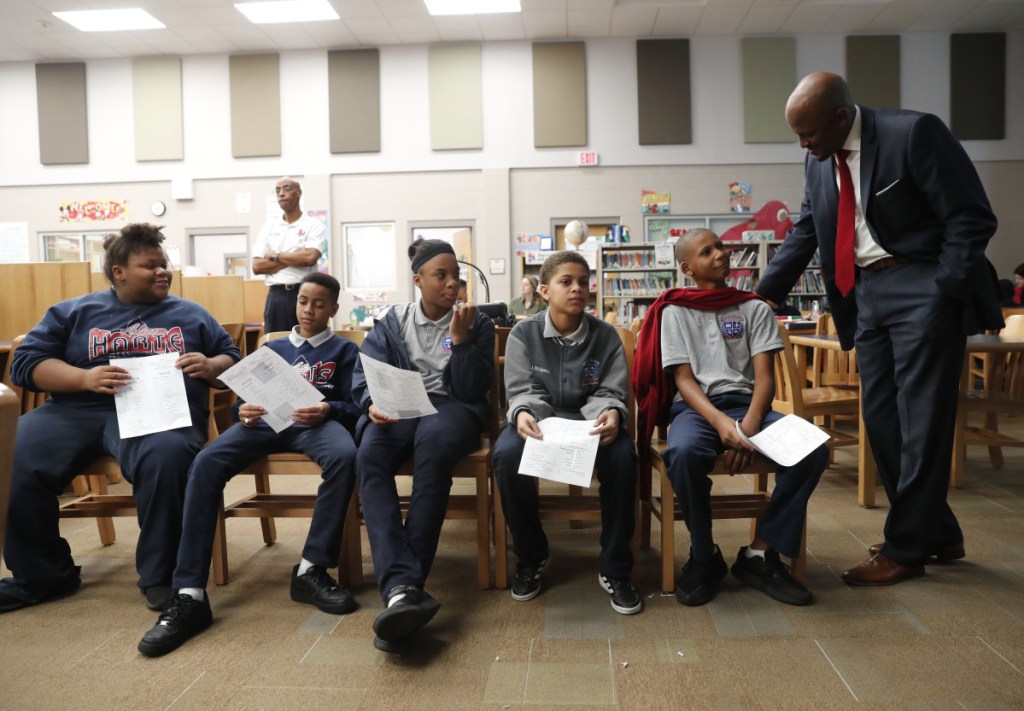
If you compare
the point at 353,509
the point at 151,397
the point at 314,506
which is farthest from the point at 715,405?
the point at 151,397

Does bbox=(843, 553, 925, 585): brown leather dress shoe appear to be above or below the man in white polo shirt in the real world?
below

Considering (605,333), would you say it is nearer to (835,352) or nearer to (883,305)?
(883,305)

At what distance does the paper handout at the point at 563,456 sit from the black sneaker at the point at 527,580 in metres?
0.33

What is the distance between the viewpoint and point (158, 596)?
1936 mm

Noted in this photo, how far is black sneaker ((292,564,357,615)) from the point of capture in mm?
1926

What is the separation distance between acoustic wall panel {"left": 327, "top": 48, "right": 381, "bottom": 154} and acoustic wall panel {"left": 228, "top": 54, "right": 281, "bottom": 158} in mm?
654

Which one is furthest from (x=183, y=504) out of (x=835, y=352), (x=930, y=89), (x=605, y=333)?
(x=930, y=89)

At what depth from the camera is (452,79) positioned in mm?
8047

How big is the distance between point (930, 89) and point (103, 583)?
9.13 m

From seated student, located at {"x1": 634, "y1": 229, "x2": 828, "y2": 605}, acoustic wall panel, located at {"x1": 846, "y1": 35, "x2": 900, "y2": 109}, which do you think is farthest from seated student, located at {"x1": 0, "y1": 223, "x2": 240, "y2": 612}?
acoustic wall panel, located at {"x1": 846, "y1": 35, "x2": 900, "y2": 109}

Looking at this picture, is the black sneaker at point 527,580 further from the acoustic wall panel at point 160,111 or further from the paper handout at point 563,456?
the acoustic wall panel at point 160,111

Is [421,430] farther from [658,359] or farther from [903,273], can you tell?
[903,273]

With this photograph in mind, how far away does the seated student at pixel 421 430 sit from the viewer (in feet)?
5.78

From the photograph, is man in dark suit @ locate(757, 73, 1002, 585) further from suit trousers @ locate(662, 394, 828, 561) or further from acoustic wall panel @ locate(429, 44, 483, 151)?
acoustic wall panel @ locate(429, 44, 483, 151)
